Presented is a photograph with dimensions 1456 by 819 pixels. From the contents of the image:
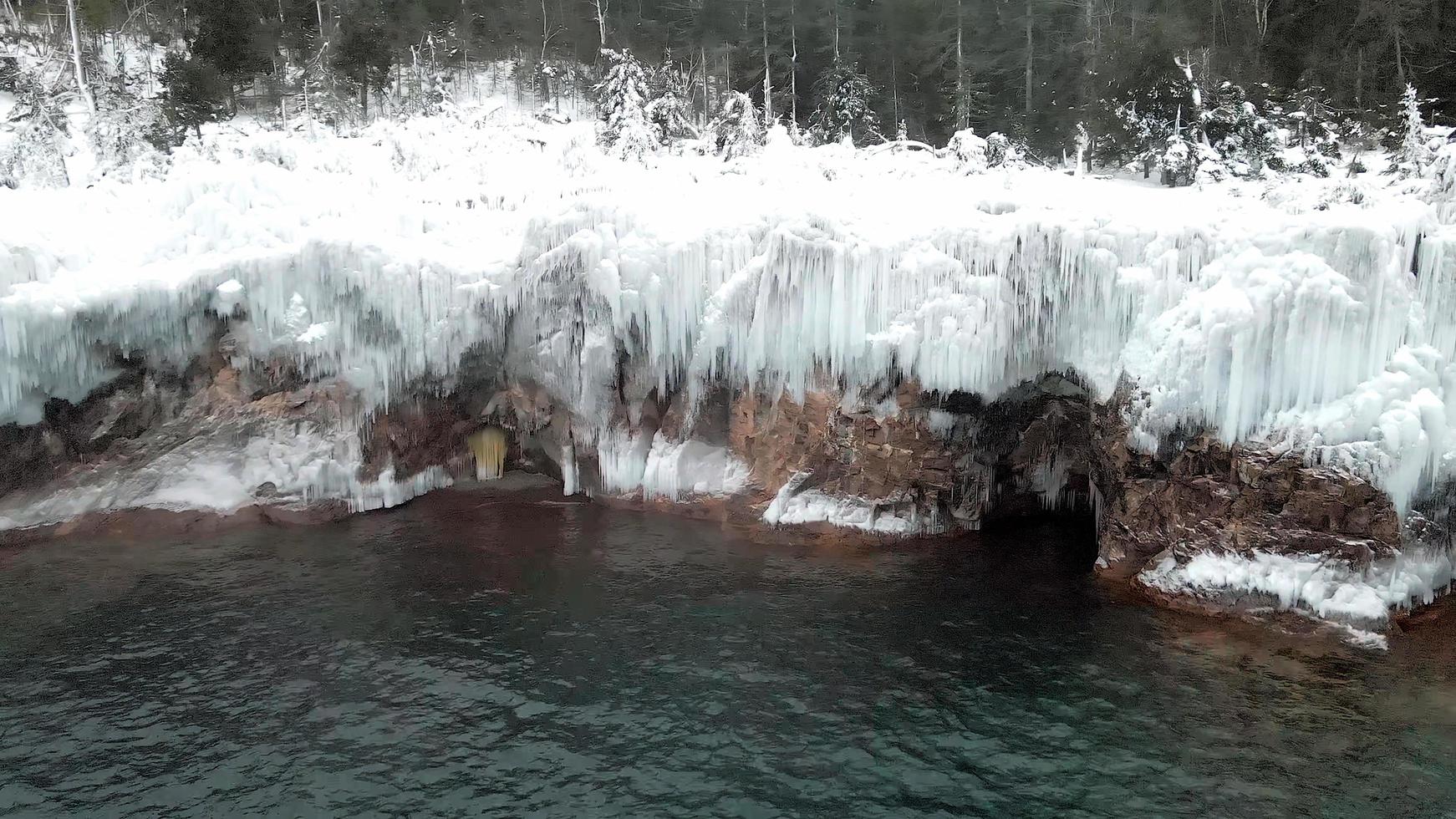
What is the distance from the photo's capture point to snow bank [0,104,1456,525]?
12.5 metres

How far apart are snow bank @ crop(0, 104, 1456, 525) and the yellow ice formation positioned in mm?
1915

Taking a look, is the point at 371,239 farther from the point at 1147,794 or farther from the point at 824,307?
the point at 1147,794

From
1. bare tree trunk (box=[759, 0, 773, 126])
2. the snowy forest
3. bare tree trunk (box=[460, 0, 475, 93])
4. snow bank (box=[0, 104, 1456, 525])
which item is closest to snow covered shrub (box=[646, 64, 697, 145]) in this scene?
the snowy forest

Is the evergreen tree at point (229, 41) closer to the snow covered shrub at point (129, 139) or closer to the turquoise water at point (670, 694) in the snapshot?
the snow covered shrub at point (129, 139)

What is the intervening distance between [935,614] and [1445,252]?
8.79 meters

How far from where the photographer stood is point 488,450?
19516 millimetres

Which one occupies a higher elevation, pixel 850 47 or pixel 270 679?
pixel 850 47

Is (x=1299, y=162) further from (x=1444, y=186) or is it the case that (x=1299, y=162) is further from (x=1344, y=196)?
(x=1444, y=186)

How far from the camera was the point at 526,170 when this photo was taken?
22.4 metres

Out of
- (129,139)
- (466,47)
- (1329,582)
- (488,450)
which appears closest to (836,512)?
(1329,582)

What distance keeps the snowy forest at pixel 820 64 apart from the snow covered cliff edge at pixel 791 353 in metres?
8.89

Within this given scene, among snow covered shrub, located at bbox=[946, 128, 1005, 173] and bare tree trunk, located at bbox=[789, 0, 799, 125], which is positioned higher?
bare tree trunk, located at bbox=[789, 0, 799, 125]

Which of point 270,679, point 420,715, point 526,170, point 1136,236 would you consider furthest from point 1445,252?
point 526,170

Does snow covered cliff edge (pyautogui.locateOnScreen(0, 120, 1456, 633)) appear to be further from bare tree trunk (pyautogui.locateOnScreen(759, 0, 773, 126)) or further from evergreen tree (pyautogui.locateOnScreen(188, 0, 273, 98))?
bare tree trunk (pyautogui.locateOnScreen(759, 0, 773, 126))
